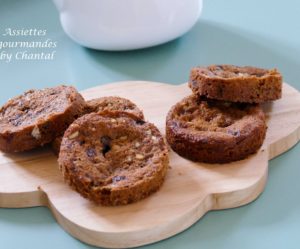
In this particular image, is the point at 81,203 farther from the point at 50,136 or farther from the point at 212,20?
the point at 212,20

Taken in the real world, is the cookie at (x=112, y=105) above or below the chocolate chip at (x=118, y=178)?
above

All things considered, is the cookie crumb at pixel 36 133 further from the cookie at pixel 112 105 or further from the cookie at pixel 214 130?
the cookie at pixel 214 130

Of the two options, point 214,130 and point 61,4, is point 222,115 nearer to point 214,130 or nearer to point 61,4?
point 214,130

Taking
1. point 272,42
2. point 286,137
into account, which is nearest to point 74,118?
point 286,137

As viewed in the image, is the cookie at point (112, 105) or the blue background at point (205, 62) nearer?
the blue background at point (205, 62)

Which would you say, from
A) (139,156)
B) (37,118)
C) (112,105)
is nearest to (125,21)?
(112,105)

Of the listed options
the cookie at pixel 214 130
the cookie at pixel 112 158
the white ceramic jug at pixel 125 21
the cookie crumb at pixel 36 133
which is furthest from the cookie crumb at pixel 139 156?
the white ceramic jug at pixel 125 21

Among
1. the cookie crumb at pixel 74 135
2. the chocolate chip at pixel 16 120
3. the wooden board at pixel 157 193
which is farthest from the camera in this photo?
the chocolate chip at pixel 16 120
